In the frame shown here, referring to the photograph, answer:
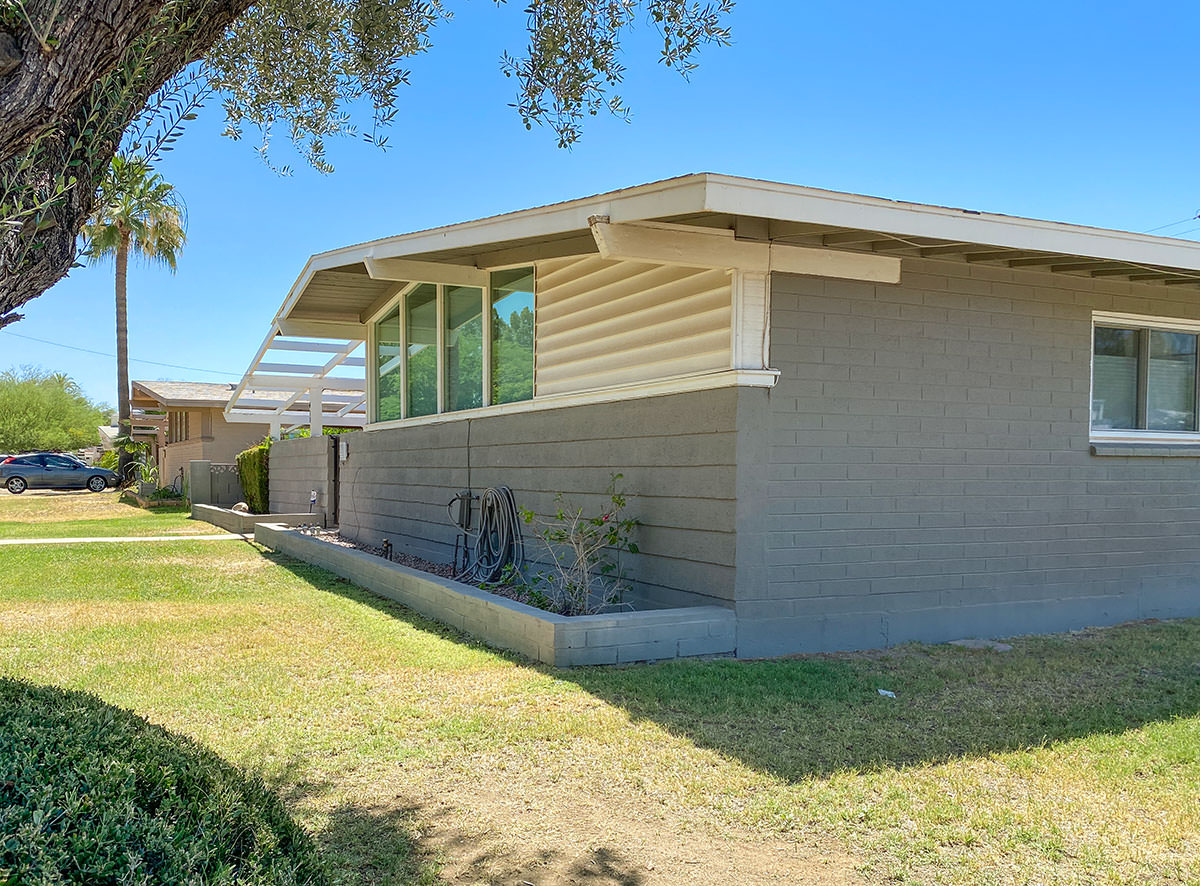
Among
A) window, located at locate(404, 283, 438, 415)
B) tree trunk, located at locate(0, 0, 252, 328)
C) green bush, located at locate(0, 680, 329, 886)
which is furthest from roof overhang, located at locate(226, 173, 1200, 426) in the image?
green bush, located at locate(0, 680, 329, 886)

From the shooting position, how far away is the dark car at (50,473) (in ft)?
99.0

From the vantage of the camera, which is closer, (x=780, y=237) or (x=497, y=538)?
(x=780, y=237)

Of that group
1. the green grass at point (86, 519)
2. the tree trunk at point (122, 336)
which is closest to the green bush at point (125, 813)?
the green grass at point (86, 519)

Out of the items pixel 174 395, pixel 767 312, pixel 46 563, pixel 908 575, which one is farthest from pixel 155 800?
pixel 174 395

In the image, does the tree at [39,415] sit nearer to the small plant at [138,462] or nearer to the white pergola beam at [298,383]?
the small plant at [138,462]

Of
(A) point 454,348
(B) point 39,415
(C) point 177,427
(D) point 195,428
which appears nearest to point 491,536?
(A) point 454,348

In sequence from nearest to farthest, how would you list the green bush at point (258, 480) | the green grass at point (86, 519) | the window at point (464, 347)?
1. the window at point (464, 347)
2. the green grass at point (86, 519)
3. the green bush at point (258, 480)

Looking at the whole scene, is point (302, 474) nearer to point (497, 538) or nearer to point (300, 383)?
point (300, 383)

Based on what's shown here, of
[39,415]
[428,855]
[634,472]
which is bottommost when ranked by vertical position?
[428,855]

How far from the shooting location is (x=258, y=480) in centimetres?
1778

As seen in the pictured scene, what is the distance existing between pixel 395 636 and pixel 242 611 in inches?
74.2

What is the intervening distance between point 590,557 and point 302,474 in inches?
373

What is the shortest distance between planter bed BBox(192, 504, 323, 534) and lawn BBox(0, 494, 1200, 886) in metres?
7.36

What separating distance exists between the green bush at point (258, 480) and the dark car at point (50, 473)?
15.7 m
